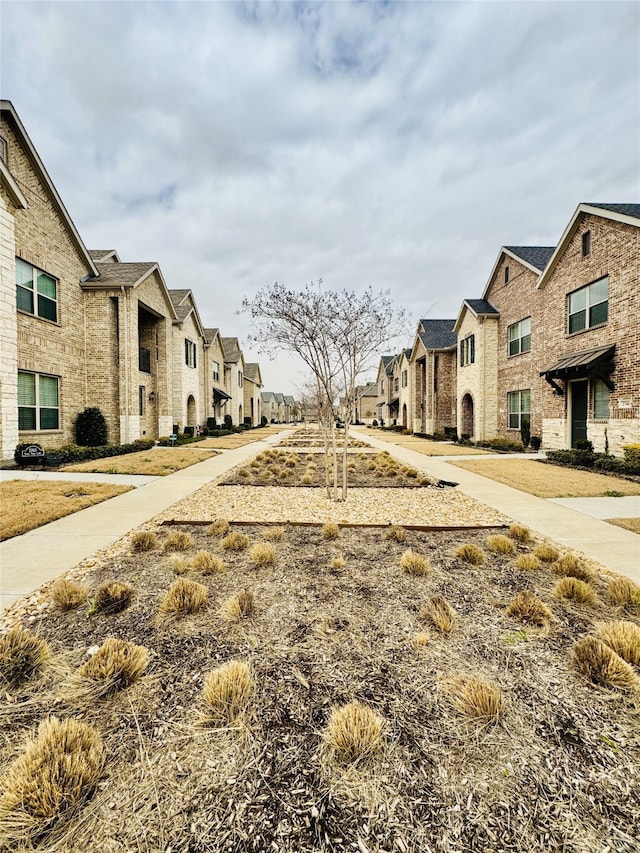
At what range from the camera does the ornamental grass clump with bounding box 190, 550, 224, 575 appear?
13.4 feet

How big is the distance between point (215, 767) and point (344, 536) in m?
3.65

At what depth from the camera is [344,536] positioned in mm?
5316

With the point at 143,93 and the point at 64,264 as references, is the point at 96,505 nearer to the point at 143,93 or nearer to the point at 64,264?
the point at 143,93

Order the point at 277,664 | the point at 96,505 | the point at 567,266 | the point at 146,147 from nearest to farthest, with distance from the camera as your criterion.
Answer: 1. the point at 277,664
2. the point at 96,505
3. the point at 146,147
4. the point at 567,266

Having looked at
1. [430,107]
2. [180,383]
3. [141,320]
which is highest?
[430,107]

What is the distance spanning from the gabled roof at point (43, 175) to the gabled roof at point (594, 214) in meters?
18.8

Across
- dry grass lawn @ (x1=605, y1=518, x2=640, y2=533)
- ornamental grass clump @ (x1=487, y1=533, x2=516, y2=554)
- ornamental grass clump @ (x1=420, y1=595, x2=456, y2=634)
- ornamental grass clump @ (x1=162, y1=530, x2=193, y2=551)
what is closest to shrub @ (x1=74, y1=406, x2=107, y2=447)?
ornamental grass clump @ (x1=162, y1=530, x2=193, y2=551)

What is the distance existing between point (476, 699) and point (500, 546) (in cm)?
292

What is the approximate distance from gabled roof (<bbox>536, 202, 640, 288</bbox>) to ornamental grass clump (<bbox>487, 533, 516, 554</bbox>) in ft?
38.8

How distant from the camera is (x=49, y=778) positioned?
5.29 ft

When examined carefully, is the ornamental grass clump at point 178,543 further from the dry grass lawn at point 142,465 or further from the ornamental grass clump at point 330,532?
the dry grass lawn at point 142,465

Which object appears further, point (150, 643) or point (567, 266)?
point (567, 266)

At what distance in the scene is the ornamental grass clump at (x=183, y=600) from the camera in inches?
126

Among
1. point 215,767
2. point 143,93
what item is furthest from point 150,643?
point 143,93
